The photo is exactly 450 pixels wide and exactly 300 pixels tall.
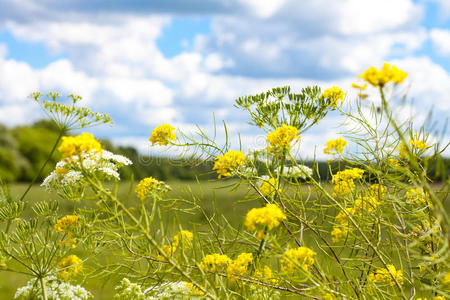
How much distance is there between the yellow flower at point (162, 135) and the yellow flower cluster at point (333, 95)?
1008mm

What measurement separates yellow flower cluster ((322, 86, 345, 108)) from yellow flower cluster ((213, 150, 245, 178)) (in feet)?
2.61

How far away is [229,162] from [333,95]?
0.91 m

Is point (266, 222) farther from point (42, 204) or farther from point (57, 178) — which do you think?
point (42, 204)

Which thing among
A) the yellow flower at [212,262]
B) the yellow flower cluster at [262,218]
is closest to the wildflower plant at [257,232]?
the yellow flower at [212,262]

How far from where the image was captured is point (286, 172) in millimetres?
2764

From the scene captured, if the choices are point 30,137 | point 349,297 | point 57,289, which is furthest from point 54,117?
point 30,137

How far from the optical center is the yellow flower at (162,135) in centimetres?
239

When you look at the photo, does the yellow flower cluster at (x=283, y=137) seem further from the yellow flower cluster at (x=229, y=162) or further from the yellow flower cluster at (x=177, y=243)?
the yellow flower cluster at (x=177, y=243)

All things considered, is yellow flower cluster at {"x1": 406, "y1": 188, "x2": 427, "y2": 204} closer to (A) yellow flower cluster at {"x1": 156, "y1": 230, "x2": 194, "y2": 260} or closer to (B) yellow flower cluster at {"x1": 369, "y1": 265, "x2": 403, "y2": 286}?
(B) yellow flower cluster at {"x1": 369, "y1": 265, "x2": 403, "y2": 286}

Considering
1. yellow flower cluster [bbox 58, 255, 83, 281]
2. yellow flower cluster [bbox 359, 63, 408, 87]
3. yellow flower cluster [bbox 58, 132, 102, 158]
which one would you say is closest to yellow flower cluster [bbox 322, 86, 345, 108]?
yellow flower cluster [bbox 359, 63, 408, 87]

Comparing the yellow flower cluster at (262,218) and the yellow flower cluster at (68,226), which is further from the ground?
the yellow flower cluster at (262,218)

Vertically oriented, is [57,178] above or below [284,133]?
below

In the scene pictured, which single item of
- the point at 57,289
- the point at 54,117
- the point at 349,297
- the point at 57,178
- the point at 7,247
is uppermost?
the point at 54,117

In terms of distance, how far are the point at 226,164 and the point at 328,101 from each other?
900mm
